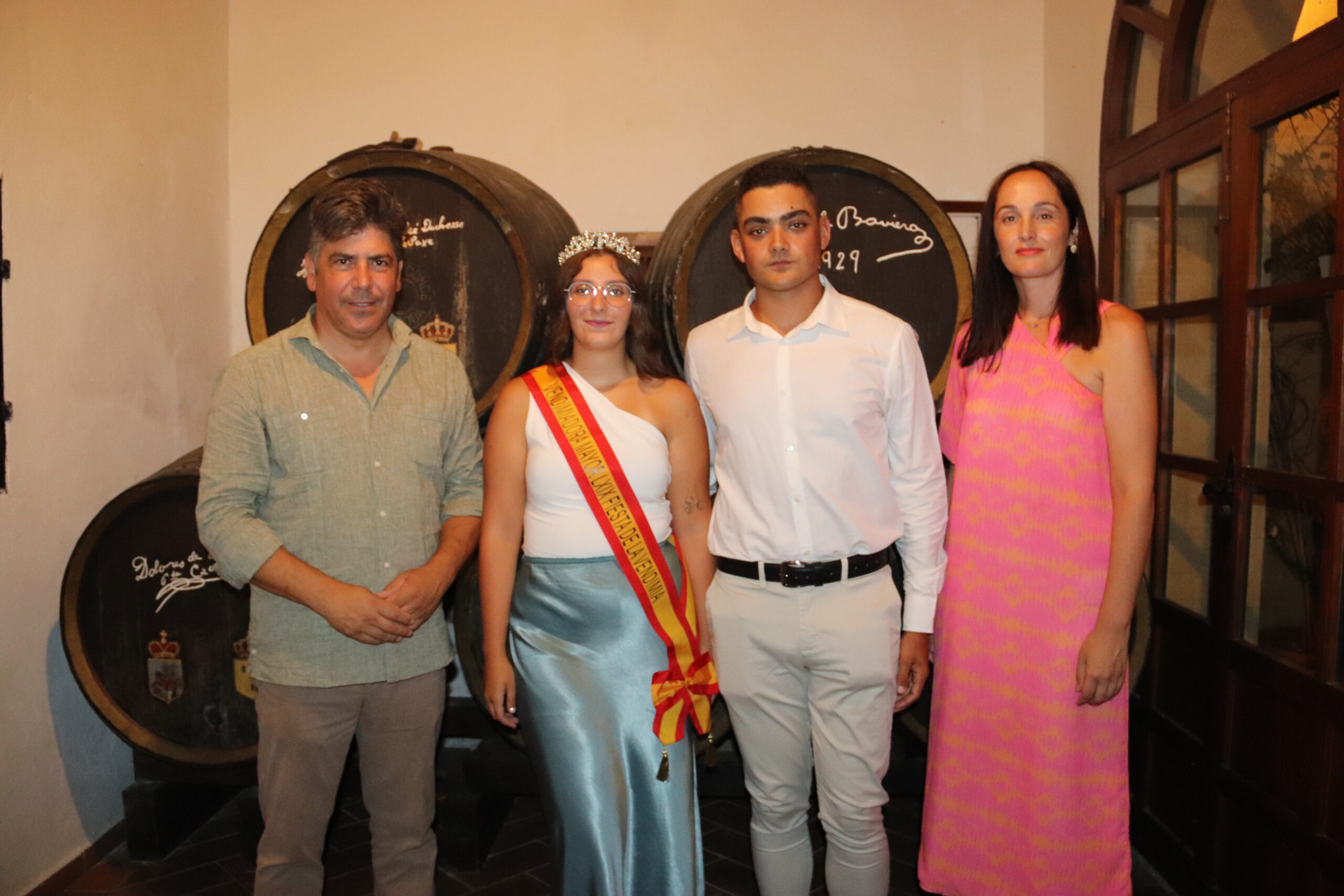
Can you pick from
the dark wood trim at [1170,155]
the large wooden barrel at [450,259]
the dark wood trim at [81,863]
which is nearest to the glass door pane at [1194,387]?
the dark wood trim at [1170,155]

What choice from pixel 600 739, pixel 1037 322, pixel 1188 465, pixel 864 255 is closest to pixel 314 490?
pixel 600 739

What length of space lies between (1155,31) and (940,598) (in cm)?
202

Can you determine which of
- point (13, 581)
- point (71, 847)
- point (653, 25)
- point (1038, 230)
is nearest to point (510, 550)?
point (1038, 230)

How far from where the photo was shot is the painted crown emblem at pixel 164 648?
267 centimetres

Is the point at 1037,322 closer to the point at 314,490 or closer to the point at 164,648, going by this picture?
the point at 314,490

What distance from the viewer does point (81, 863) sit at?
2936mm

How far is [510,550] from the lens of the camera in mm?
2178

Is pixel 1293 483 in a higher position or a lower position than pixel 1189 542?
higher

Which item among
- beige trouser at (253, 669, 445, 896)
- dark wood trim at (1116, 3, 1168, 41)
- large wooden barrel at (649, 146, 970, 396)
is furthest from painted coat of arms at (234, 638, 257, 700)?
dark wood trim at (1116, 3, 1168, 41)

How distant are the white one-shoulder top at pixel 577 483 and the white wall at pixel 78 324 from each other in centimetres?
159

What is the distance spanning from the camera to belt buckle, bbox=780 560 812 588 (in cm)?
215

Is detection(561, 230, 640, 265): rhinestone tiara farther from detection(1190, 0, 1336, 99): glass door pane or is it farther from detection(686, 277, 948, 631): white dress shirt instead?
detection(1190, 0, 1336, 99): glass door pane

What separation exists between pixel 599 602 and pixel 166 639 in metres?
1.40

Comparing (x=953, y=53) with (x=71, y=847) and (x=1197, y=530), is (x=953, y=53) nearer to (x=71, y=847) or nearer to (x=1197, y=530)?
(x=1197, y=530)
